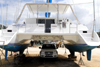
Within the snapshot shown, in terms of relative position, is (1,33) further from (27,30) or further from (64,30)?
(64,30)

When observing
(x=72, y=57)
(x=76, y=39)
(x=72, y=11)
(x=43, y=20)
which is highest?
(x=72, y=11)

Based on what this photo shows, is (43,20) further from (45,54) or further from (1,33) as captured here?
(1,33)

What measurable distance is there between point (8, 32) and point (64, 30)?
169 inches

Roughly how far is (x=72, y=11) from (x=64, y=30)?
2.47m

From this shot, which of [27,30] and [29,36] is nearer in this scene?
[29,36]

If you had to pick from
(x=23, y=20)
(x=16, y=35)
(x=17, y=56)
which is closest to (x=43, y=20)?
(x=23, y=20)

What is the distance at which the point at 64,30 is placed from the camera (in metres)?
8.25

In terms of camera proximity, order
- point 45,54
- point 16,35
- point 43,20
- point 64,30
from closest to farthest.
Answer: point 16,35 < point 64,30 < point 45,54 < point 43,20

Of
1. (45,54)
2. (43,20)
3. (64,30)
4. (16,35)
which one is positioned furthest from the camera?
(43,20)

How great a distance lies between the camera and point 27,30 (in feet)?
27.2

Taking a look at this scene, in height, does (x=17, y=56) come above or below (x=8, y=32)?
below

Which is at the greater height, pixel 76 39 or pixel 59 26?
pixel 59 26

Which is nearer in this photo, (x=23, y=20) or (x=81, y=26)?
(x=81, y=26)

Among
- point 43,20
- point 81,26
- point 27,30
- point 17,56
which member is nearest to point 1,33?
point 27,30
